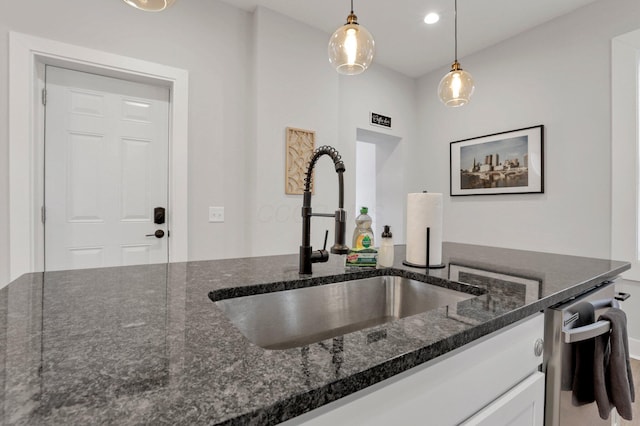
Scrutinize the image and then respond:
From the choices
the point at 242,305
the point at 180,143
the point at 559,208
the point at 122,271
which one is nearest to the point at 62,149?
the point at 180,143

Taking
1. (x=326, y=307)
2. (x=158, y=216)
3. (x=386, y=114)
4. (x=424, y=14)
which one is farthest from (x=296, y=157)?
(x=326, y=307)

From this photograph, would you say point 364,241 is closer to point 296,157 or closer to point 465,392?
point 465,392

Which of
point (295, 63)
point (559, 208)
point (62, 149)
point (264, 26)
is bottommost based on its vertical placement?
point (559, 208)

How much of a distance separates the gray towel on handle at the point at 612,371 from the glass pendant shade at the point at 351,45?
1.40 m

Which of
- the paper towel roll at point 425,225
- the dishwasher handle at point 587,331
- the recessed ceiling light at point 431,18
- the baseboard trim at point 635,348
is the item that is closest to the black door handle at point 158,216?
the paper towel roll at point 425,225

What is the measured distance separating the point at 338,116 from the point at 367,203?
1.65m

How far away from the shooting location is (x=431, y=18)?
2816mm

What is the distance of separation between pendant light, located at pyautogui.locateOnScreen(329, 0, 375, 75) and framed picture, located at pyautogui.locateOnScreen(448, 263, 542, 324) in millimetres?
→ 1068

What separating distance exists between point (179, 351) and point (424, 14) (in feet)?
10.6

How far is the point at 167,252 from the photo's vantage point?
2.47 meters

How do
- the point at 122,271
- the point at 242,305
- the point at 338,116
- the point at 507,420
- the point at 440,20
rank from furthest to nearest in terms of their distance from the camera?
the point at 338,116 → the point at 440,20 → the point at 122,271 → the point at 242,305 → the point at 507,420

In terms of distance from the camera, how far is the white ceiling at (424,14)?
2.63 metres

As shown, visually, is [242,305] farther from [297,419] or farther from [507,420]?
[507,420]

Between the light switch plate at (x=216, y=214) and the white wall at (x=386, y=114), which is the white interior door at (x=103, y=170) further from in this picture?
the white wall at (x=386, y=114)
